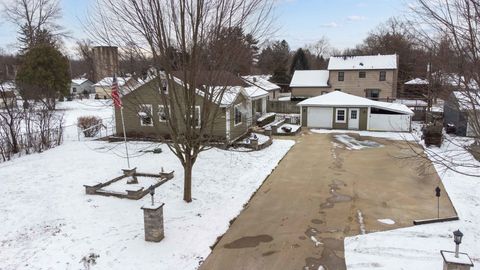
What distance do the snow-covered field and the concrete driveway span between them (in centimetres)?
64

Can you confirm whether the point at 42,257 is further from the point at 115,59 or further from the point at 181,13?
the point at 181,13

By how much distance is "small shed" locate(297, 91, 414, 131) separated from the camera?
24812mm

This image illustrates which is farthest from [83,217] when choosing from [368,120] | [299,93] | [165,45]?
[299,93]

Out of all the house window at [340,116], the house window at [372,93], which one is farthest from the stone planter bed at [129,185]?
the house window at [372,93]

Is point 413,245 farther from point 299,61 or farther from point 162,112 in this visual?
point 299,61

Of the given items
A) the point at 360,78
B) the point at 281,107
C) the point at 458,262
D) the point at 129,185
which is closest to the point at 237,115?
the point at 129,185

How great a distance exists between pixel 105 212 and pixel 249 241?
4.05 meters

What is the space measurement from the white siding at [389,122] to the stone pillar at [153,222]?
21102 mm

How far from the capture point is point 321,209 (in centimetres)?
1009

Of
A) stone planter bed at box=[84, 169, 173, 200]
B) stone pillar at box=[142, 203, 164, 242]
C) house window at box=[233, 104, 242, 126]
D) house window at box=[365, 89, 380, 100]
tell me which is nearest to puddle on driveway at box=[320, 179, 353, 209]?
stone pillar at box=[142, 203, 164, 242]

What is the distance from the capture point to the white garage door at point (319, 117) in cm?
2630

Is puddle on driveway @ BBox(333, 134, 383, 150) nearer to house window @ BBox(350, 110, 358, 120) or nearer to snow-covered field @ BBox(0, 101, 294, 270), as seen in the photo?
house window @ BBox(350, 110, 358, 120)

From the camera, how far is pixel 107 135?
71.5 feet

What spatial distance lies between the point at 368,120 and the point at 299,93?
16.7 meters
